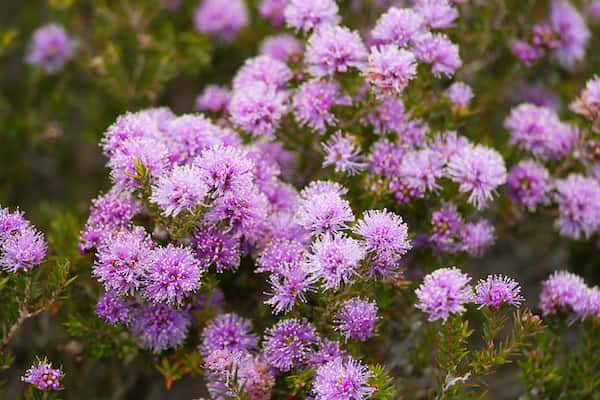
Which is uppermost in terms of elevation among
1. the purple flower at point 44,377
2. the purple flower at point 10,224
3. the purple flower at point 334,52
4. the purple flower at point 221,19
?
the purple flower at point 221,19

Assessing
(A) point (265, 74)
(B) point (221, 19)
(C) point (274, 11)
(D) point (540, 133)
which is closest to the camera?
(A) point (265, 74)

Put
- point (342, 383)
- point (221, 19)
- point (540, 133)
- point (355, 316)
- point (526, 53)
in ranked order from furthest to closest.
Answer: point (221, 19), point (526, 53), point (540, 133), point (355, 316), point (342, 383)

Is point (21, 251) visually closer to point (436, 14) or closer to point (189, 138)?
point (189, 138)

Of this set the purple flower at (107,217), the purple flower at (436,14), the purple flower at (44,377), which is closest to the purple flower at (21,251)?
the purple flower at (107,217)

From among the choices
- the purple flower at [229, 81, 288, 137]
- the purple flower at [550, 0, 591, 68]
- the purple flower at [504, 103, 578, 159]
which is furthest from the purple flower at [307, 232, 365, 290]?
the purple flower at [550, 0, 591, 68]

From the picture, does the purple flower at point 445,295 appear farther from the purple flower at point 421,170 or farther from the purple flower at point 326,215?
the purple flower at point 421,170

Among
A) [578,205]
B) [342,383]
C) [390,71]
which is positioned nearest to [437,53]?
[390,71]
